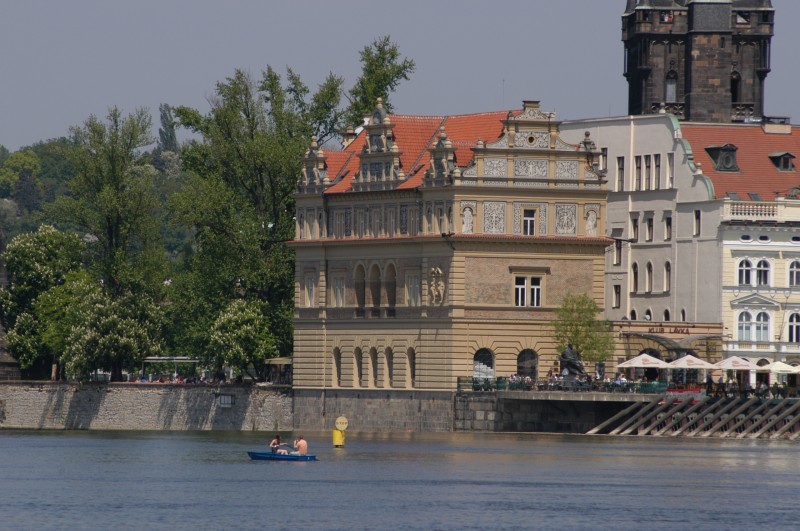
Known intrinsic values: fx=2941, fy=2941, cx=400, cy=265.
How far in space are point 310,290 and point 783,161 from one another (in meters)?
26.6

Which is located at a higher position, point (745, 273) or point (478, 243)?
point (478, 243)

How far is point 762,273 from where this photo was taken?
154 m

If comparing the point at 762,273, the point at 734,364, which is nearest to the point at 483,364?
the point at 734,364


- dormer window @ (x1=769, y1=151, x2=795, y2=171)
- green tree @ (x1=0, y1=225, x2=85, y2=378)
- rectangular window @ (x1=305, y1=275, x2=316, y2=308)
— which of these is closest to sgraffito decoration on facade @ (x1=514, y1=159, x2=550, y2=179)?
dormer window @ (x1=769, y1=151, x2=795, y2=171)

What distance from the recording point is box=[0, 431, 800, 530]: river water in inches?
4107

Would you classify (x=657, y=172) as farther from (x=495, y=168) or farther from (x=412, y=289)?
(x=412, y=289)

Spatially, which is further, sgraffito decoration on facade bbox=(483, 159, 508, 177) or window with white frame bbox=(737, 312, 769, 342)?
window with white frame bbox=(737, 312, 769, 342)

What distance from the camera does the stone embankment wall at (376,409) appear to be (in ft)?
497

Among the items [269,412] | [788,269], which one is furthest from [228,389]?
[788,269]

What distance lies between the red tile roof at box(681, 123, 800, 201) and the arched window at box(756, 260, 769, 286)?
3.74 m

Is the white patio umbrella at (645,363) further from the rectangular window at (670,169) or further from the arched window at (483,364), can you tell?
the rectangular window at (670,169)

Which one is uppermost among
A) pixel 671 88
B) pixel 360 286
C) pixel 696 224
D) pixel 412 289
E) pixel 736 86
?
pixel 736 86

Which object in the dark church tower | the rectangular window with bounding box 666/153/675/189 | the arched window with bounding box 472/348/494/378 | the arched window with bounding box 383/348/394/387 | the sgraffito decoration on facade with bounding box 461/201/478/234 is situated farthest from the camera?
the dark church tower

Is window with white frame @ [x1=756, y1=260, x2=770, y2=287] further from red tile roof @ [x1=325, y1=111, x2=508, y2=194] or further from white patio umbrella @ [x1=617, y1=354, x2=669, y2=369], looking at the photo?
red tile roof @ [x1=325, y1=111, x2=508, y2=194]
